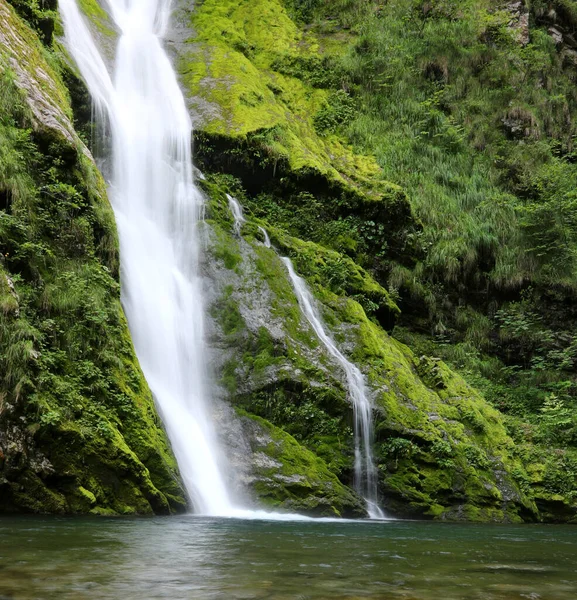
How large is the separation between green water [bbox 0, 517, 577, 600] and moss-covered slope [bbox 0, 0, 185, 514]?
83 cm

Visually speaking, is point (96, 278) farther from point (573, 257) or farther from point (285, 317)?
point (573, 257)

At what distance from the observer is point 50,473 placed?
20.3 feet

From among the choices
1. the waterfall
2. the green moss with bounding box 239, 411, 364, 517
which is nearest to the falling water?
the waterfall

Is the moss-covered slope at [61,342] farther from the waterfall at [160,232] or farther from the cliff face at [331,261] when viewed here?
the waterfall at [160,232]

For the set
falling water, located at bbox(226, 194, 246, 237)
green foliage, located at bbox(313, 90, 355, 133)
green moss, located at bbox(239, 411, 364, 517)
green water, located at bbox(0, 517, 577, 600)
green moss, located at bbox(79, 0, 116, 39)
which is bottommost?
green moss, located at bbox(239, 411, 364, 517)

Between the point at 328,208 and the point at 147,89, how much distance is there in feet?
18.2

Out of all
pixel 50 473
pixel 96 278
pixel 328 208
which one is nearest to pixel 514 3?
pixel 328 208

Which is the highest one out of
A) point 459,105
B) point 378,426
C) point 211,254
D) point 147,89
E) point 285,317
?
point 459,105

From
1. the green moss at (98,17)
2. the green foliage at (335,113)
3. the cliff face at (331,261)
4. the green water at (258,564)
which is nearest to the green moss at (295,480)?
the cliff face at (331,261)

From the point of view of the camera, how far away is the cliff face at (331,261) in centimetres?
716

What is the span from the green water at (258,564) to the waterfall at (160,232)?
9.71ft

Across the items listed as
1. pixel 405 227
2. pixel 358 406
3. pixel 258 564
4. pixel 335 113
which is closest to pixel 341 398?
pixel 358 406

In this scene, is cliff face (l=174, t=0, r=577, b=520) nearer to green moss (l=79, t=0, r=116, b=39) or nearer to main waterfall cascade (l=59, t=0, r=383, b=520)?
main waterfall cascade (l=59, t=0, r=383, b=520)

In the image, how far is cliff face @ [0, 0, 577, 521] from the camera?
716cm
